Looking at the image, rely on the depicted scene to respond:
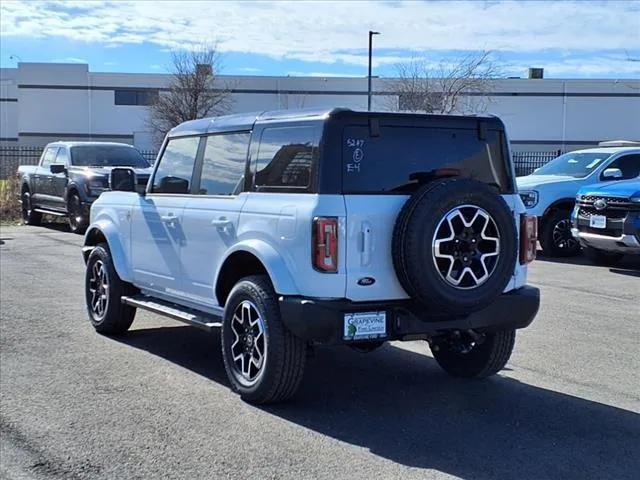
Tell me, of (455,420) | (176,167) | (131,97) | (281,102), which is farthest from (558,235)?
(131,97)

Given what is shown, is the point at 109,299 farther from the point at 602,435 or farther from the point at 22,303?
the point at 602,435

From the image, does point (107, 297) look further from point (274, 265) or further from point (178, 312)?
point (274, 265)

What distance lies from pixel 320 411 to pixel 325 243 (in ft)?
4.16

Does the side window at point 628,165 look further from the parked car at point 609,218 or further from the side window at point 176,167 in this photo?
the side window at point 176,167

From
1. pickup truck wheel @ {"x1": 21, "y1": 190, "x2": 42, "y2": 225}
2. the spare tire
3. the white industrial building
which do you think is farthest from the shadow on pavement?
the white industrial building

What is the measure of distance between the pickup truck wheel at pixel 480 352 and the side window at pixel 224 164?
1.97 m

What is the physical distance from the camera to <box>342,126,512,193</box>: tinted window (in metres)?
5.14

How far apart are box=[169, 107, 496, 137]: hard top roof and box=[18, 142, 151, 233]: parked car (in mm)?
9121

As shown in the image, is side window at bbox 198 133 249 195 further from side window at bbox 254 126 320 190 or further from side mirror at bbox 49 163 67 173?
side mirror at bbox 49 163 67 173

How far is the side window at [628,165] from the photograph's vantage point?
46.4 feet

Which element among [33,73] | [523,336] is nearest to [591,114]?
[33,73]

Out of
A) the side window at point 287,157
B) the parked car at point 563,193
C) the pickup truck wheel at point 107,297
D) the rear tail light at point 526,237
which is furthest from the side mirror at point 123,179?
the parked car at point 563,193

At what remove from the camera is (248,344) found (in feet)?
18.1

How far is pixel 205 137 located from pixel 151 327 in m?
2.56
